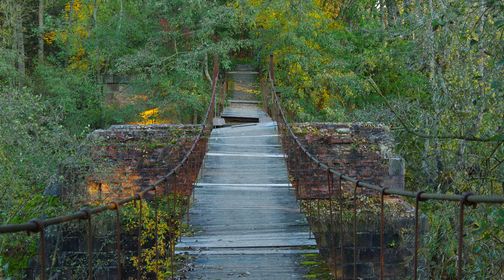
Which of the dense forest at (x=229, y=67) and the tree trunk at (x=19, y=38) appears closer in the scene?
the dense forest at (x=229, y=67)

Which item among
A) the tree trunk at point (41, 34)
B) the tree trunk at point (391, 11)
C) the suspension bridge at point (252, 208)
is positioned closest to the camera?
the suspension bridge at point (252, 208)

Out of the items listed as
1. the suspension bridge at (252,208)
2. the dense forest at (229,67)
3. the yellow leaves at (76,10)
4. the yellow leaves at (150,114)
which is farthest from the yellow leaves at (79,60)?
the suspension bridge at (252,208)

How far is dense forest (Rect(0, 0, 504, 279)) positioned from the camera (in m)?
6.65

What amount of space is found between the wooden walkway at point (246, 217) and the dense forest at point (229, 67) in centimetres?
133

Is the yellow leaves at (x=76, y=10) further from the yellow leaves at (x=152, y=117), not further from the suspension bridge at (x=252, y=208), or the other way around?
the suspension bridge at (x=252, y=208)

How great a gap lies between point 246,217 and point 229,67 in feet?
28.4

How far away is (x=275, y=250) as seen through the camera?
6.07 metres

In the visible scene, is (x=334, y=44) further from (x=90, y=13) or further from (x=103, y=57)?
(x=90, y=13)

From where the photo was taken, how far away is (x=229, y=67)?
15391mm

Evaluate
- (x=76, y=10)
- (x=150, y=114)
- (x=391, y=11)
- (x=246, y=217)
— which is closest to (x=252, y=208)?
(x=246, y=217)

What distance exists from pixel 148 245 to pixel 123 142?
1.73m

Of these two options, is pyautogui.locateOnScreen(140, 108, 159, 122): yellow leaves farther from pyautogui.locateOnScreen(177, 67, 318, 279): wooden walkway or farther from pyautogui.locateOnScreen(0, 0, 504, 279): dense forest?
pyautogui.locateOnScreen(177, 67, 318, 279): wooden walkway

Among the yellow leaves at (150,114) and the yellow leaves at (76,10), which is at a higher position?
the yellow leaves at (76,10)

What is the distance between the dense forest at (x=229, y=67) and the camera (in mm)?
6652
